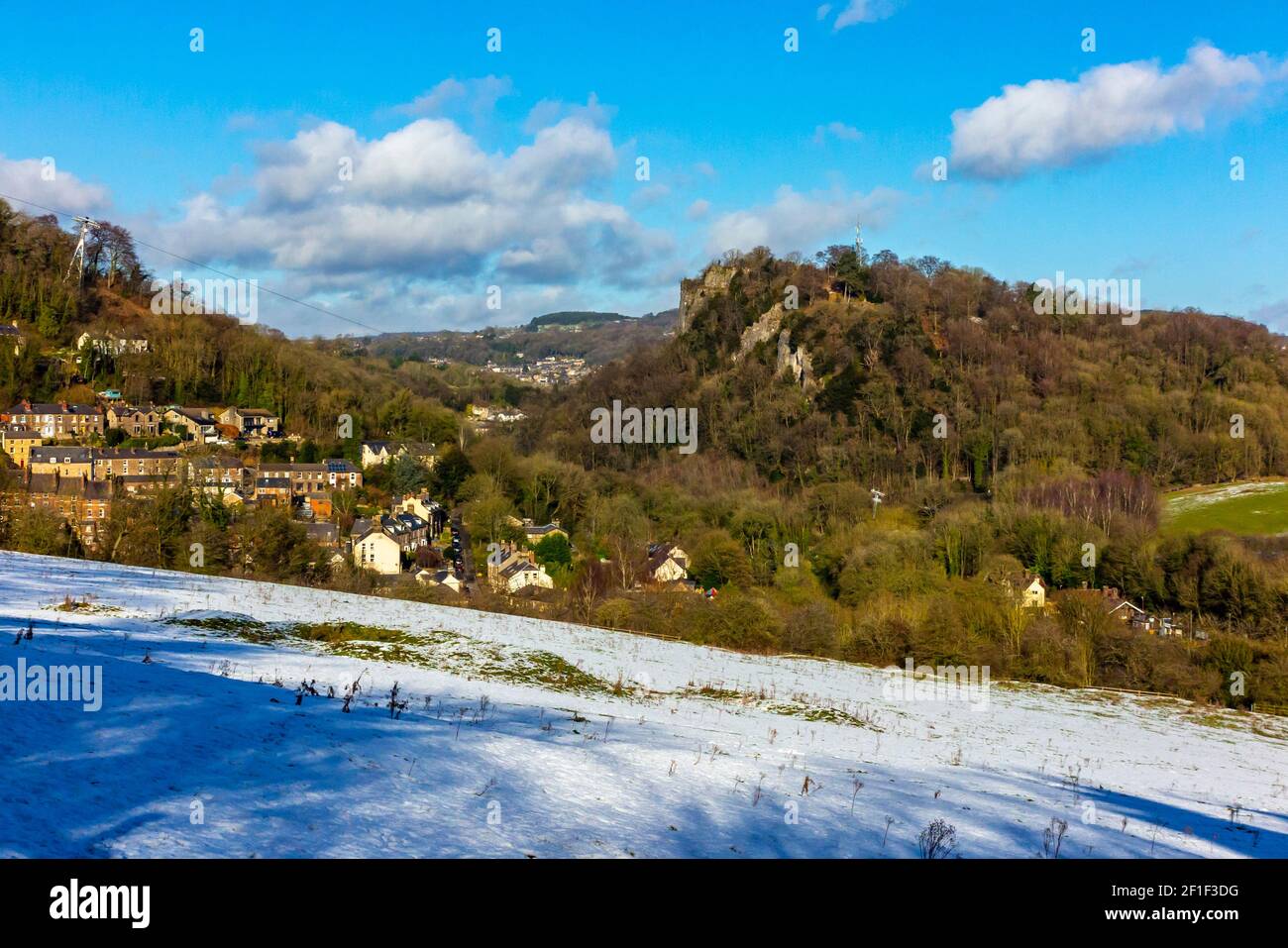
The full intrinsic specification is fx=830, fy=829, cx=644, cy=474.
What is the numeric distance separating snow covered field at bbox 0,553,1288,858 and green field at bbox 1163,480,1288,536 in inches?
1691

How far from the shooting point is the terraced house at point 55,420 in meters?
56.5

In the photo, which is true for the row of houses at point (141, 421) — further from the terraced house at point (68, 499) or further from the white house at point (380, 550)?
the white house at point (380, 550)

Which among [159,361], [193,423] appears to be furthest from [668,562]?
→ [159,361]

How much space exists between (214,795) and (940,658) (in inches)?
785

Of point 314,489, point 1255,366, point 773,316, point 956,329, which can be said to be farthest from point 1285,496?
point 314,489

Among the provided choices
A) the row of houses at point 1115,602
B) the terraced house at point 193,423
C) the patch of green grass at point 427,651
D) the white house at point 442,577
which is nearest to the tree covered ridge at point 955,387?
the row of houses at point 1115,602

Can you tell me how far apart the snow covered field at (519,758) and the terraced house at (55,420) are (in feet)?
166

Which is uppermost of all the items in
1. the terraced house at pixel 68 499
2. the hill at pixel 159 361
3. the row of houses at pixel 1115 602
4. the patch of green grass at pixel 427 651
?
the hill at pixel 159 361

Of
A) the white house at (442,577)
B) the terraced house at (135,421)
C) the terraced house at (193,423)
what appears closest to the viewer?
the white house at (442,577)

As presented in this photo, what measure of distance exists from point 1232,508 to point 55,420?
80.3 meters

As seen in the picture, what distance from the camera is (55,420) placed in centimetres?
5744
